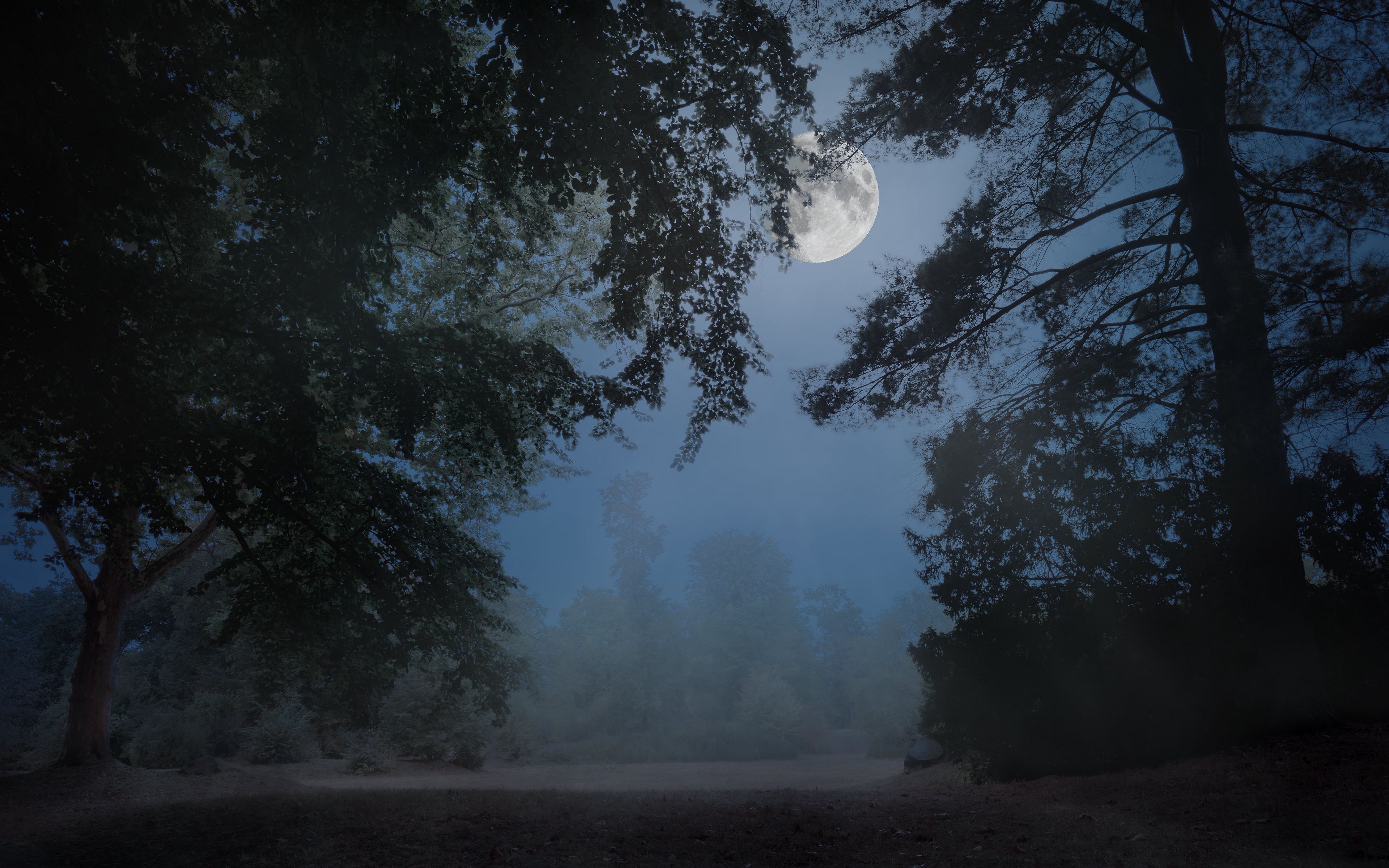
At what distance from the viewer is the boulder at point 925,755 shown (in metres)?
20.2

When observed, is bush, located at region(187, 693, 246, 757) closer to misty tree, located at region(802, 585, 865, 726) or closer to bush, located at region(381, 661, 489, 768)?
bush, located at region(381, 661, 489, 768)

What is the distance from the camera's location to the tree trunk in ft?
52.6

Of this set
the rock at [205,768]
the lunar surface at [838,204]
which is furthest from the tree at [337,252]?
the rock at [205,768]

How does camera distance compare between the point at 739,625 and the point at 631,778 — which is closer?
the point at 631,778

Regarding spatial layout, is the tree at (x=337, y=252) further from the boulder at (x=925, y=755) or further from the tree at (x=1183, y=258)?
the boulder at (x=925, y=755)

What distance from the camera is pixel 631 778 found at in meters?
22.2

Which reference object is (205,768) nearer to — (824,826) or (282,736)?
(282,736)

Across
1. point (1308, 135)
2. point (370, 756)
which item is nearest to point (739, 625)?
point (370, 756)

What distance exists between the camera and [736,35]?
23.6 feet

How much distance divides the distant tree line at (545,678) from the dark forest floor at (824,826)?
152cm

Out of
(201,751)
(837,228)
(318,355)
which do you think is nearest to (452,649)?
(318,355)

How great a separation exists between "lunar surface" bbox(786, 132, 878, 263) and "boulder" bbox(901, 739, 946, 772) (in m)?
15.9

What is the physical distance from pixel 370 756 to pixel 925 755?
18.4m

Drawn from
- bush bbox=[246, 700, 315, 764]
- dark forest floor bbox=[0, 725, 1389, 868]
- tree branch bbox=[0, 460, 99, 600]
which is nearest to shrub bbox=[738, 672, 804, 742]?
bush bbox=[246, 700, 315, 764]
